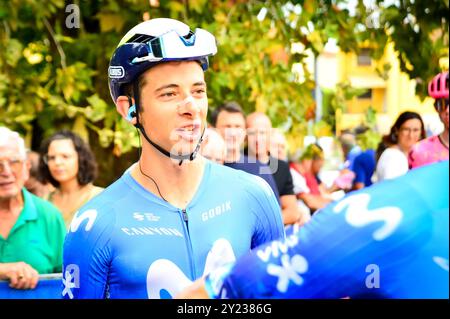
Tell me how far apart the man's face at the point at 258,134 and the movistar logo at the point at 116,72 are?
391cm

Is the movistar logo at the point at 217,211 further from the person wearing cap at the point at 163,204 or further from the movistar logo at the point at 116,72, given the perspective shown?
the movistar logo at the point at 116,72

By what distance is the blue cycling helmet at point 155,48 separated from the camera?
3244 millimetres

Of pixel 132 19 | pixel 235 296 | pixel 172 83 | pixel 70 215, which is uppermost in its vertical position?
pixel 132 19

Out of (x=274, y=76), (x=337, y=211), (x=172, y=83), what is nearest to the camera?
(x=337, y=211)

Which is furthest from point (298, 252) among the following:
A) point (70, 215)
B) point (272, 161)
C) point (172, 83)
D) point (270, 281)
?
point (272, 161)

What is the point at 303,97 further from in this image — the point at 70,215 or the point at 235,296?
the point at 235,296

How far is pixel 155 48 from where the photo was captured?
324 cm

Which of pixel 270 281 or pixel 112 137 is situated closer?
pixel 270 281

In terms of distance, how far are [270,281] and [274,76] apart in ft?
20.8

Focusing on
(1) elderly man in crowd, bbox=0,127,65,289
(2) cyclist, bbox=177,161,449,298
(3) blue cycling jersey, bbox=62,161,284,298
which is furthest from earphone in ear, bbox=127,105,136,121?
(1) elderly man in crowd, bbox=0,127,65,289

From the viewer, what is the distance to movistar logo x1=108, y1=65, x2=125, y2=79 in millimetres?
3369

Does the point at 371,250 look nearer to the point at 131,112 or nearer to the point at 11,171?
the point at 131,112

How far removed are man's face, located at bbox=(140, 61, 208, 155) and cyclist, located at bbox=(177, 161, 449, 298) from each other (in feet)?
3.84

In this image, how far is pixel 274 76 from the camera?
8367mm
